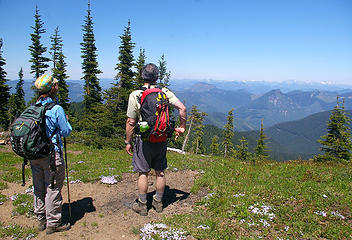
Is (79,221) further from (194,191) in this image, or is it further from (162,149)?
(194,191)

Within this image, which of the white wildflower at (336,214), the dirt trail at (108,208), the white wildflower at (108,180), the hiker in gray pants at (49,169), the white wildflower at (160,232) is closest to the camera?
the hiker in gray pants at (49,169)

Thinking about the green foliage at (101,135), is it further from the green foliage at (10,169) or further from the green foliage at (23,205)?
the green foliage at (23,205)

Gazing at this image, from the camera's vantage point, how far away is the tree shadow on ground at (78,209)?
19.6ft

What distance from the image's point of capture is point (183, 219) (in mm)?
5809

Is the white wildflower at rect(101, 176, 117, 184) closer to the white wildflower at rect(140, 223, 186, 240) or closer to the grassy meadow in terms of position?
the grassy meadow

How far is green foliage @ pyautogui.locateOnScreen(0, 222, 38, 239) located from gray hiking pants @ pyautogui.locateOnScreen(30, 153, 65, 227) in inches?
14.6

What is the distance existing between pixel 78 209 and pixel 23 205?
5.67 ft

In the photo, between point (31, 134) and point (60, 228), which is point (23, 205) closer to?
point (60, 228)

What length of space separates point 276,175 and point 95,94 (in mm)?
37620

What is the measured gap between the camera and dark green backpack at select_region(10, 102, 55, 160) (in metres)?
4.36

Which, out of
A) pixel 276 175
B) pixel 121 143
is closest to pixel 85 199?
pixel 276 175

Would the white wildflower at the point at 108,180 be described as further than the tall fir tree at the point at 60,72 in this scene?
No

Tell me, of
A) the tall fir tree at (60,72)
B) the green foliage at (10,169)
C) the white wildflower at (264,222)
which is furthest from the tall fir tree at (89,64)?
the white wildflower at (264,222)

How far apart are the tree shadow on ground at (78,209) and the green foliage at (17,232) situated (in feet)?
2.55
